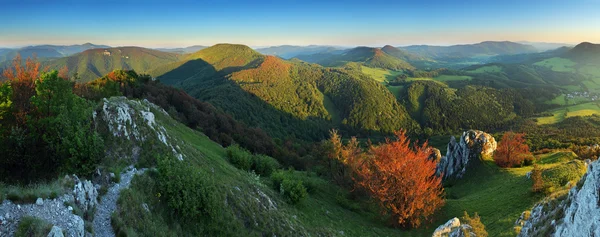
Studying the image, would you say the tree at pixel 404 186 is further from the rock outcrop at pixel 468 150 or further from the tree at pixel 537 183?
the rock outcrop at pixel 468 150

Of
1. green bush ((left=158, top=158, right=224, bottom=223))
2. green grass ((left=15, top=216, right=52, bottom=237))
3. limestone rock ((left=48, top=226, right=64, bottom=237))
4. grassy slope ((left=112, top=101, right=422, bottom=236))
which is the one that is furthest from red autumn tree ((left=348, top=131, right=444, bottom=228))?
green grass ((left=15, top=216, right=52, bottom=237))

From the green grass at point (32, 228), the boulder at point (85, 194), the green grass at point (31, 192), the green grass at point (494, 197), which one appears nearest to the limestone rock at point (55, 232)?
the green grass at point (32, 228)

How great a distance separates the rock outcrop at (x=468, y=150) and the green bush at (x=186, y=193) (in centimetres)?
4918

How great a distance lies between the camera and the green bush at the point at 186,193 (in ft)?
52.4

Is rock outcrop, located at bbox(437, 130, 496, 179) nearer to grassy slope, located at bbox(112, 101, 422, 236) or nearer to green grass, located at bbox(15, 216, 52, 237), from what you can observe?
grassy slope, located at bbox(112, 101, 422, 236)

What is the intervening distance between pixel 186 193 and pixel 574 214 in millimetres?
20358

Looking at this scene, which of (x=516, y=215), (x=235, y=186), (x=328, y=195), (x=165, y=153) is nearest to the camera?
(x=165, y=153)

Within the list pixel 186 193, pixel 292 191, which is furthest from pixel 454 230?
pixel 186 193

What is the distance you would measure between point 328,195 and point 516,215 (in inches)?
867

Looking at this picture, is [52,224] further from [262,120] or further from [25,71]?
[262,120]

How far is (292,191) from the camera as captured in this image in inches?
1125

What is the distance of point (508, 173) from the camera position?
43.0 m

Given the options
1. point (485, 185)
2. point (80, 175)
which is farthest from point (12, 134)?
point (485, 185)

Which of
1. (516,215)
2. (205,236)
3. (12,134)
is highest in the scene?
(12,134)
